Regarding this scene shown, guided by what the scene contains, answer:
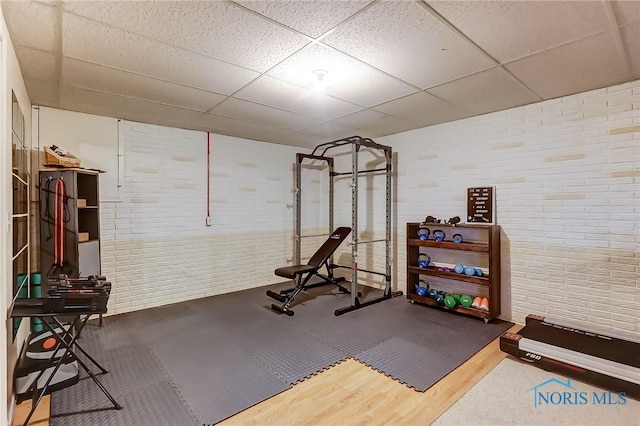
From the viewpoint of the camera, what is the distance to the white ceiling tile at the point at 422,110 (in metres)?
3.39

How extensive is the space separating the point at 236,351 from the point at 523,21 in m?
3.46

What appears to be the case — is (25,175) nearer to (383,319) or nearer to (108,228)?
(108,228)

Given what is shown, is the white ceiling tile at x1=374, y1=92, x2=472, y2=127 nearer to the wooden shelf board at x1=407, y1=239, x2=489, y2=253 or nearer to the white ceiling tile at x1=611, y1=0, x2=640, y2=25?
the white ceiling tile at x1=611, y1=0, x2=640, y2=25

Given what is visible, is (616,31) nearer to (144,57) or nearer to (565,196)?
(565,196)

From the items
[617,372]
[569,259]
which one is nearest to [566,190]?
[569,259]

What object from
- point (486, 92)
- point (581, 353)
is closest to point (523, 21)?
point (486, 92)

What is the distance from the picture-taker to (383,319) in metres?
3.77

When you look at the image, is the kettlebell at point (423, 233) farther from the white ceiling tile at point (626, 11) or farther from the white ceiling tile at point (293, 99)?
the white ceiling tile at point (626, 11)

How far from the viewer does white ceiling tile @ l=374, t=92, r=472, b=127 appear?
339cm

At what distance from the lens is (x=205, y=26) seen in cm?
200

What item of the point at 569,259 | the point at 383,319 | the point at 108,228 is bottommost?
A: the point at 383,319

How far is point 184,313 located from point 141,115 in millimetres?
2607

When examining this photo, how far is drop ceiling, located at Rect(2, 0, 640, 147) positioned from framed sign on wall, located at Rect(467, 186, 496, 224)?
1.01 m

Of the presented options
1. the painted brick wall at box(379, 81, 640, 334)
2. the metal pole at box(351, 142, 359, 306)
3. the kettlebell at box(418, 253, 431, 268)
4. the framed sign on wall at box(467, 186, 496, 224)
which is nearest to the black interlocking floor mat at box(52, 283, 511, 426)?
the metal pole at box(351, 142, 359, 306)
